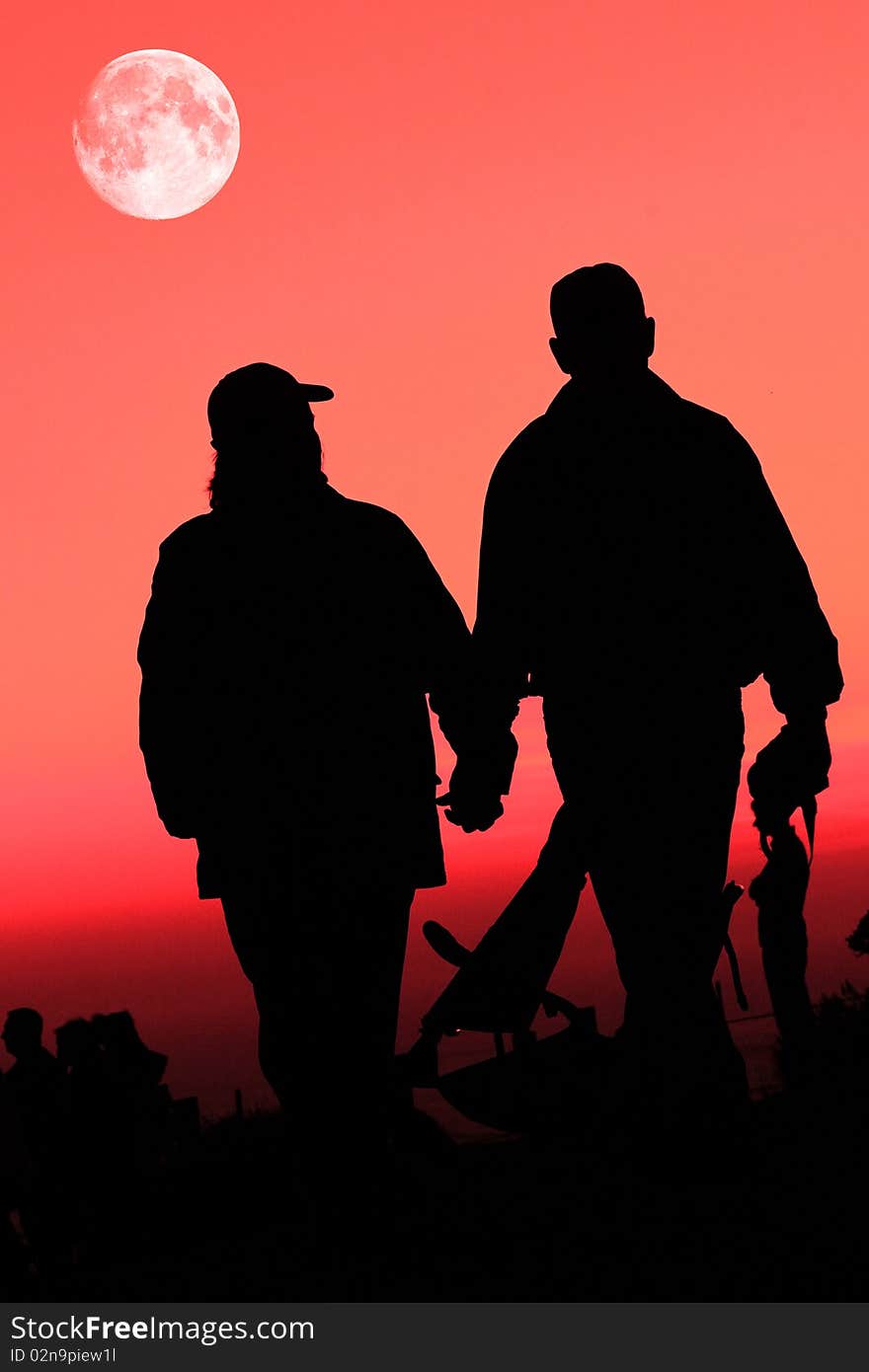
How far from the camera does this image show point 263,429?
462cm

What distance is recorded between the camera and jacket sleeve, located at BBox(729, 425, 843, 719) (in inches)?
184

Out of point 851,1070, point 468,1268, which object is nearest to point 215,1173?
point 851,1070

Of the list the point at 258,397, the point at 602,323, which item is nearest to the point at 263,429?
the point at 258,397

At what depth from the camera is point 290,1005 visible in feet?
14.8

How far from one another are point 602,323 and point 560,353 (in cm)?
18

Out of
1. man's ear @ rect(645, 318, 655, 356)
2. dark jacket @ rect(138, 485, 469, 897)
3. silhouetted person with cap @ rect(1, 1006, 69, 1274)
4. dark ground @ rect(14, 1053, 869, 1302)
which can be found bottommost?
dark ground @ rect(14, 1053, 869, 1302)

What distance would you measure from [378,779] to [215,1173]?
6.24 meters

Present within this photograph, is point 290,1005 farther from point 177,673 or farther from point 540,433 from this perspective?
point 540,433

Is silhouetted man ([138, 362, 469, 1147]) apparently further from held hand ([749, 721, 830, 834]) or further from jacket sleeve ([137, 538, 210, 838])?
held hand ([749, 721, 830, 834])

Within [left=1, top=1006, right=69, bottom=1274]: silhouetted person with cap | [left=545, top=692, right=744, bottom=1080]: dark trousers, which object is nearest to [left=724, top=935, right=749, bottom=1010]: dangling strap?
[left=545, top=692, right=744, bottom=1080]: dark trousers

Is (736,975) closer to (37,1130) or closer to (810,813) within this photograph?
(810,813)

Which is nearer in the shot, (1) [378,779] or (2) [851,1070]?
(1) [378,779]

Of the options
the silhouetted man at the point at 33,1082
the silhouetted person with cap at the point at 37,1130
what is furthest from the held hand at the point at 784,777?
the silhouetted man at the point at 33,1082

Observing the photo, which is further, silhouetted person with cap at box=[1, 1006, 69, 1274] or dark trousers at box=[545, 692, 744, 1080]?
silhouetted person with cap at box=[1, 1006, 69, 1274]
